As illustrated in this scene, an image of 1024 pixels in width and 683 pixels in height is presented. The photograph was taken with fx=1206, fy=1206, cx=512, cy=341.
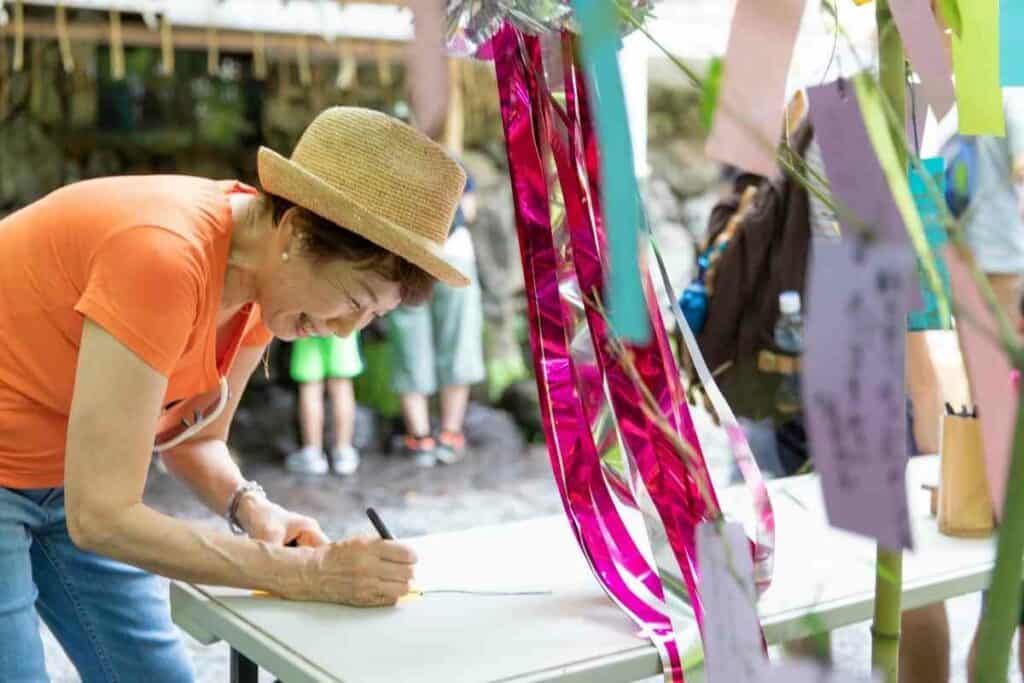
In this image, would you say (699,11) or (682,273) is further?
(682,273)

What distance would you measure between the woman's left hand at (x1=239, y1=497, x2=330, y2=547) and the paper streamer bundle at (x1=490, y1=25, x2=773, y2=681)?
0.32m

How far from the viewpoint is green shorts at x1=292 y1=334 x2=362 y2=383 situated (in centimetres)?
471

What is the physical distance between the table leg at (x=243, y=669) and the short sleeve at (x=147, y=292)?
342mm

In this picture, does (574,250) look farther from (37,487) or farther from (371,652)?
(37,487)

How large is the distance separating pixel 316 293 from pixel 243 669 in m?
0.43

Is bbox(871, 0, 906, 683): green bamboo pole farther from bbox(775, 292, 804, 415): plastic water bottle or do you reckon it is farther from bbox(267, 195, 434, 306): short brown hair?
bbox(775, 292, 804, 415): plastic water bottle

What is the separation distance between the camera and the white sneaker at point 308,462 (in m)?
4.77

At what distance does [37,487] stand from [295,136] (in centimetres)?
473

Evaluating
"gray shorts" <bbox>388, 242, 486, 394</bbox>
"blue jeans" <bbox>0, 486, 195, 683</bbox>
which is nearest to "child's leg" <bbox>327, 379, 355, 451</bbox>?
"gray shorts" <bbox>388, 242, 486, 394</bbox>

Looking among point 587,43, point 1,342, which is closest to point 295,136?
point 1,342

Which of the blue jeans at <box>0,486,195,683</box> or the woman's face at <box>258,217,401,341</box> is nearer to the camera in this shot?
the woman's face at <box>258,217,401,341</box>

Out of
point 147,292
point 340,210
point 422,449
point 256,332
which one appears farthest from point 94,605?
point 422,449

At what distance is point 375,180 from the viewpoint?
4.33ft

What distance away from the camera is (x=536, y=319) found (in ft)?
4.33
